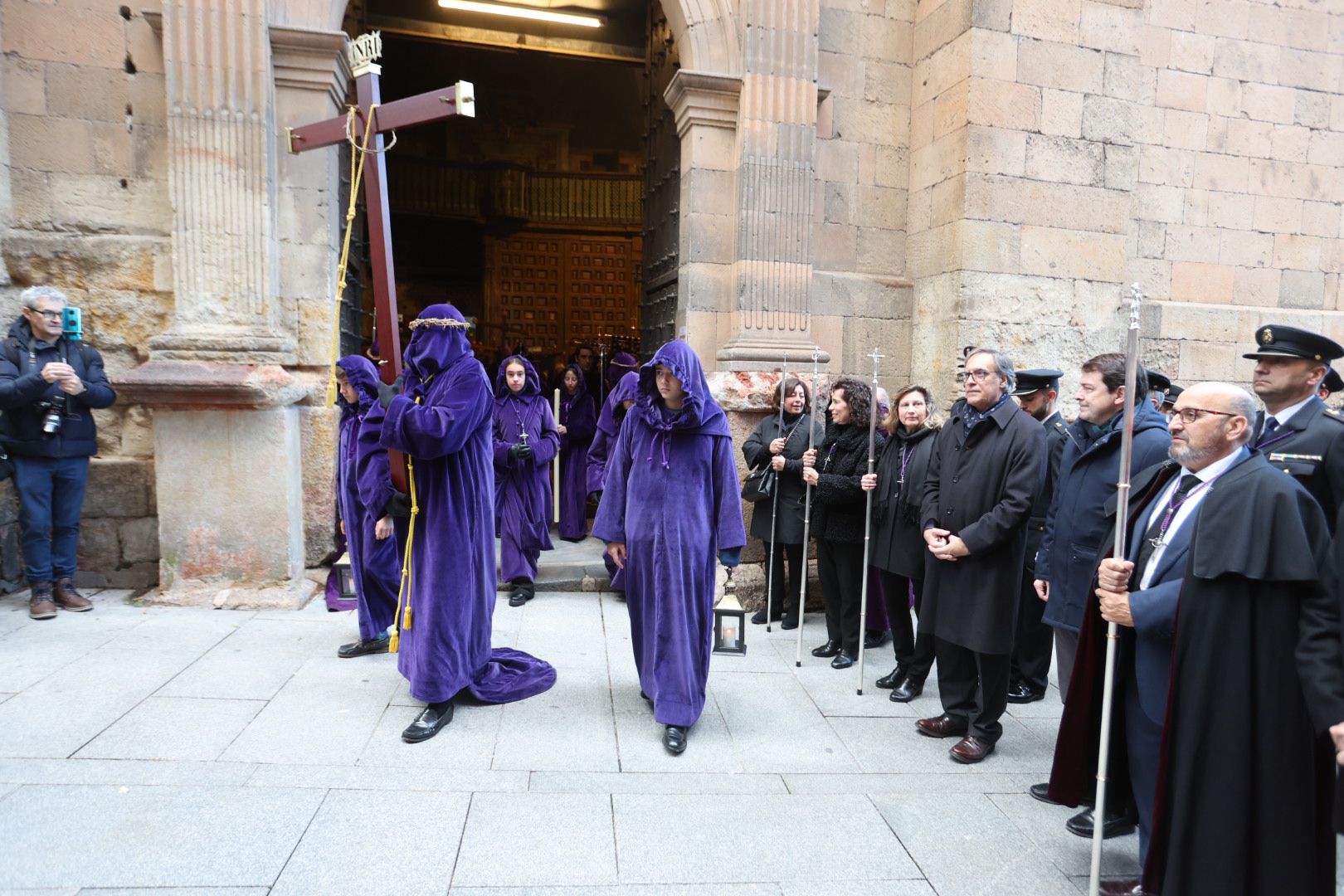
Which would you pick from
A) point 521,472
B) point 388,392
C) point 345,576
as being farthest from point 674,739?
point 521,472

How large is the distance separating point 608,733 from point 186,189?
16.0ft

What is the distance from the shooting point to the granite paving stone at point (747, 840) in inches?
121

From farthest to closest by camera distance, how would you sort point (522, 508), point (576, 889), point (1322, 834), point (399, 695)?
point (522, 508)
point (399, 695)
point (576, 889)
point (1322, 834)

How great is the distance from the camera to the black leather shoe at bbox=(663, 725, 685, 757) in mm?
4031

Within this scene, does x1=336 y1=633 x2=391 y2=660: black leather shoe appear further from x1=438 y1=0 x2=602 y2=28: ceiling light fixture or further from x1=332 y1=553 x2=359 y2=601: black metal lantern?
x1=438 y1=0 x2=602 y2=28: ceiling light fixture

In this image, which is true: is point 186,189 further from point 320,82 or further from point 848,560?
point 848,560

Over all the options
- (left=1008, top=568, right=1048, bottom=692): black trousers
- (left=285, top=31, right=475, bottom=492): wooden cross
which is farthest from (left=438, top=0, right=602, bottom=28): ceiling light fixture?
(left=1008, top=568, right=1048, bottom=692): black trousers

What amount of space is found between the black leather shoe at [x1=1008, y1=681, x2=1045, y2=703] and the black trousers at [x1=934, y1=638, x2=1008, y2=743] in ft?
2.12

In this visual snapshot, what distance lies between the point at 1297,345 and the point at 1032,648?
7.68 ft

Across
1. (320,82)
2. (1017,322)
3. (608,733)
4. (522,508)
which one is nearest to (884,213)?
(1017,322)

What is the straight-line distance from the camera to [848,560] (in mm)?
5516

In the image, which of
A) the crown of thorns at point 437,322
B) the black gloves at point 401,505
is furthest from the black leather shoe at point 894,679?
the crown of thorns at point 437,322

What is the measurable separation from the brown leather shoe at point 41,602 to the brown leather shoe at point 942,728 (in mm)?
5570

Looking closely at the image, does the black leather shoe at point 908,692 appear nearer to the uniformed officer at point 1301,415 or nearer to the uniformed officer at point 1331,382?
the uniformed officer at point 1301,415
